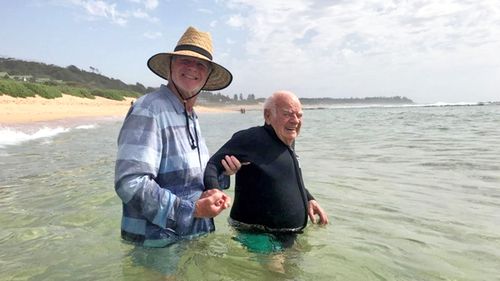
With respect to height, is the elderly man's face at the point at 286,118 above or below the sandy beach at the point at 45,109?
above

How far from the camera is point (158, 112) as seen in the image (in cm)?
278

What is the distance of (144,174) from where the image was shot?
2584mm

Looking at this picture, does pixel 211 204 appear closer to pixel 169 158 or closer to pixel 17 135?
pixel 169 158

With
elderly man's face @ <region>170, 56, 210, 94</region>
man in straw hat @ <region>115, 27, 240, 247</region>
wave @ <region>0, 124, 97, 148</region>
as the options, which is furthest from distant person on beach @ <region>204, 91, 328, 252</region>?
wave @ <region>0, 124, 97, 148</region>

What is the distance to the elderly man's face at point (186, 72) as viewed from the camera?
3012 millimetres

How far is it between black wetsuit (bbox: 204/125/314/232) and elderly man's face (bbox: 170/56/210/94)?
0.82 meters

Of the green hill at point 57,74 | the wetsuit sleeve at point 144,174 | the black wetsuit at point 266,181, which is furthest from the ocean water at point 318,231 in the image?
the green hill at point 57,74

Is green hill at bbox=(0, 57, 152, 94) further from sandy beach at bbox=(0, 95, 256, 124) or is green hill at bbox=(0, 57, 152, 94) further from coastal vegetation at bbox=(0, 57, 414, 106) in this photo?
sandy beach at bbox=(0, 95, 256, 124)

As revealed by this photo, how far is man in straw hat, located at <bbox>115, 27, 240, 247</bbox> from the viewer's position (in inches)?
102

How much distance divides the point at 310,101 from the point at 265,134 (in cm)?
18799

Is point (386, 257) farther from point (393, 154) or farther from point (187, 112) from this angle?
point (393, 154)

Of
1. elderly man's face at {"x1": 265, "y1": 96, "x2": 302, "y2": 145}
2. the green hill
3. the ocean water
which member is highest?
the green hill

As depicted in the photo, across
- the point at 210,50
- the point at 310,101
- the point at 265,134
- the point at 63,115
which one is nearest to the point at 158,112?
the point at 210,50

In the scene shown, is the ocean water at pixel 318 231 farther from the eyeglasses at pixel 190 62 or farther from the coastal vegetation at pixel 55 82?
the coastal vegetation at pixel 55 82
